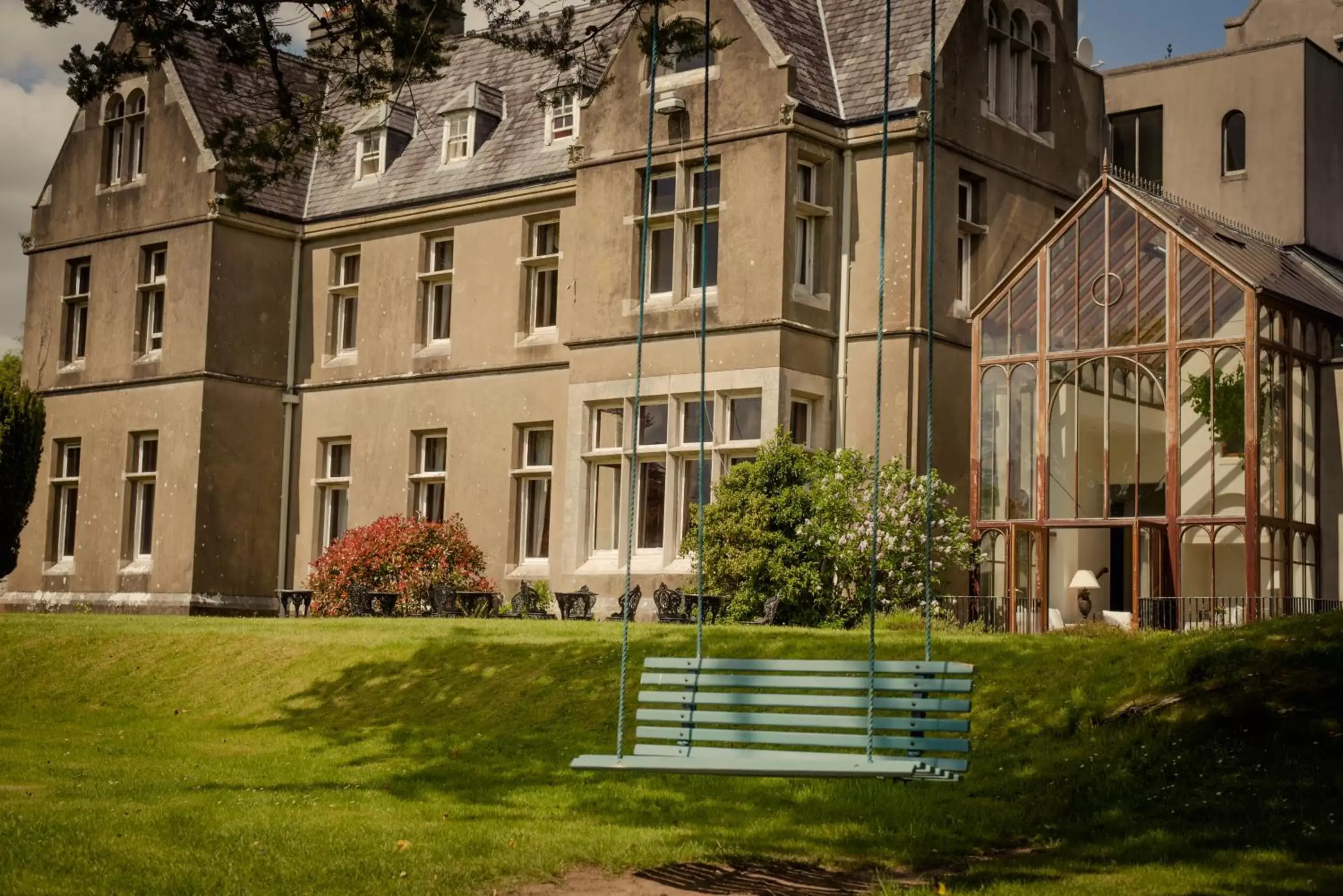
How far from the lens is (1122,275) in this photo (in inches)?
891

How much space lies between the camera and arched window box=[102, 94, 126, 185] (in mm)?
30547

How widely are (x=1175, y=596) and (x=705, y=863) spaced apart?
1327 centimetres

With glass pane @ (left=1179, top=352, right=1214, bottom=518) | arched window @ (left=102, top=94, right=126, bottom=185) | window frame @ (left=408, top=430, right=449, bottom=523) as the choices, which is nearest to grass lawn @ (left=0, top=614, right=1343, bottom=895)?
glass pane @ (left=1179, top=352, right=1214, bottom=518)

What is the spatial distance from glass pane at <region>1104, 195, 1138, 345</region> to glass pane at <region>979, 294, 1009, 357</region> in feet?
4.64

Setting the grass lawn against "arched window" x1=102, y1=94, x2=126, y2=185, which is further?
"arched window" x1=102, y1=94, x2=126, y2=185

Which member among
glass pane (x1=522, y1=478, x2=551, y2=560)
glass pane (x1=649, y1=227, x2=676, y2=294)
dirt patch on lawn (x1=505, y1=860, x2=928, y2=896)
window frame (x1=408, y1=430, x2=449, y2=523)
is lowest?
dirt patch on lawn (x1=505, y1=860, x2=928, y2=896)

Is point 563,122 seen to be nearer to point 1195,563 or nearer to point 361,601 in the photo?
point 361,601

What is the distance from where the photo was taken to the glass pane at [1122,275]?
2250 cm

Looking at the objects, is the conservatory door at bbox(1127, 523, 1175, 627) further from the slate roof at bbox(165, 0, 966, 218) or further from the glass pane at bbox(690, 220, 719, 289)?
the glass pane at bbox(690, 220, 719, 289)

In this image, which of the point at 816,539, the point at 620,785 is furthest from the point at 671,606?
the point at 620,785

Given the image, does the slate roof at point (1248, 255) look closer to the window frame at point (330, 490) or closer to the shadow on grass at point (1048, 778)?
the shadow on grass at point (1048, 778)

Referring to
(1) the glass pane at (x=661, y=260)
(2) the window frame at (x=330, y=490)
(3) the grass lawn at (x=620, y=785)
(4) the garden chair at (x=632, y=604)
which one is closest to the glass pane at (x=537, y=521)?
(4) the garden chair at (x=632, y=604)

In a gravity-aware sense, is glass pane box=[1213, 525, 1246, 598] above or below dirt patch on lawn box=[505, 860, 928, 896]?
above

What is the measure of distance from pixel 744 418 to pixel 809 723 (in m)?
13.7
